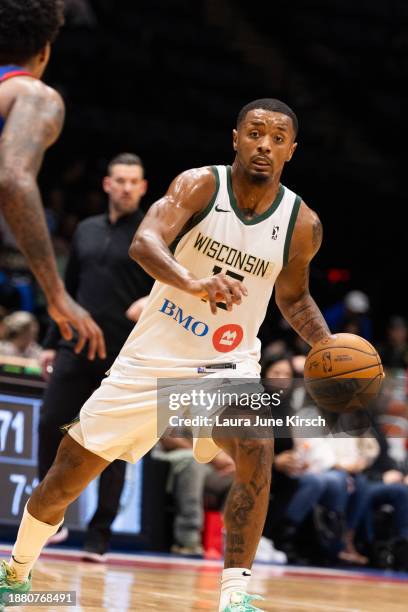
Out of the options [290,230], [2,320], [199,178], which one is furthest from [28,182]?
[2,320]

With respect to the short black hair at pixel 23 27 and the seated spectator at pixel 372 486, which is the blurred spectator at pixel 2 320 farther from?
the short black hair at pixel 23 27

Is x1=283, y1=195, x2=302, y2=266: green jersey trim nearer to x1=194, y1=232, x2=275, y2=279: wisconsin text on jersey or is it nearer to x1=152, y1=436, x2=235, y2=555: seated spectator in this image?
x1=194, y1=232, x2=275, y2=279: wisconsin text on jersey

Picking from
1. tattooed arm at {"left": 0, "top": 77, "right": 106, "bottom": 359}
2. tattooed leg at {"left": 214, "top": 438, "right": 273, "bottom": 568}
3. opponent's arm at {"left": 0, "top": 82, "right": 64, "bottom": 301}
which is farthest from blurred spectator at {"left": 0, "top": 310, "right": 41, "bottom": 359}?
opponent's arm at {"left": 0, "top": 82, "right": 64, "bottom": 301}

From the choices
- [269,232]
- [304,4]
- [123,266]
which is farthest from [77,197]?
[269,232]

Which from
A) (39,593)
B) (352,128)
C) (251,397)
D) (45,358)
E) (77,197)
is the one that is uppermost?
(352,128)

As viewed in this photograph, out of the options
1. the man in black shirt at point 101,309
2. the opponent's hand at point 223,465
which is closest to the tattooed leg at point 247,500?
the man in black shirt at point 101,309

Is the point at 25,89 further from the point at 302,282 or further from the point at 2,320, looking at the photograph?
the point at 2,320

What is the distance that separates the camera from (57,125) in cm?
313

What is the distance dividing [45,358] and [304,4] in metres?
12.2

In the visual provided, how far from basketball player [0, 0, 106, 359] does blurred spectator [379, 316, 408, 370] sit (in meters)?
8.84

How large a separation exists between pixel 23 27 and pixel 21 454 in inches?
163

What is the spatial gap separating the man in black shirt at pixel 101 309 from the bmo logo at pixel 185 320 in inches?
82.8

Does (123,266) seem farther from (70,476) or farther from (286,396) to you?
(70,476)

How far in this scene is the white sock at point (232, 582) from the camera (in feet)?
11.2
